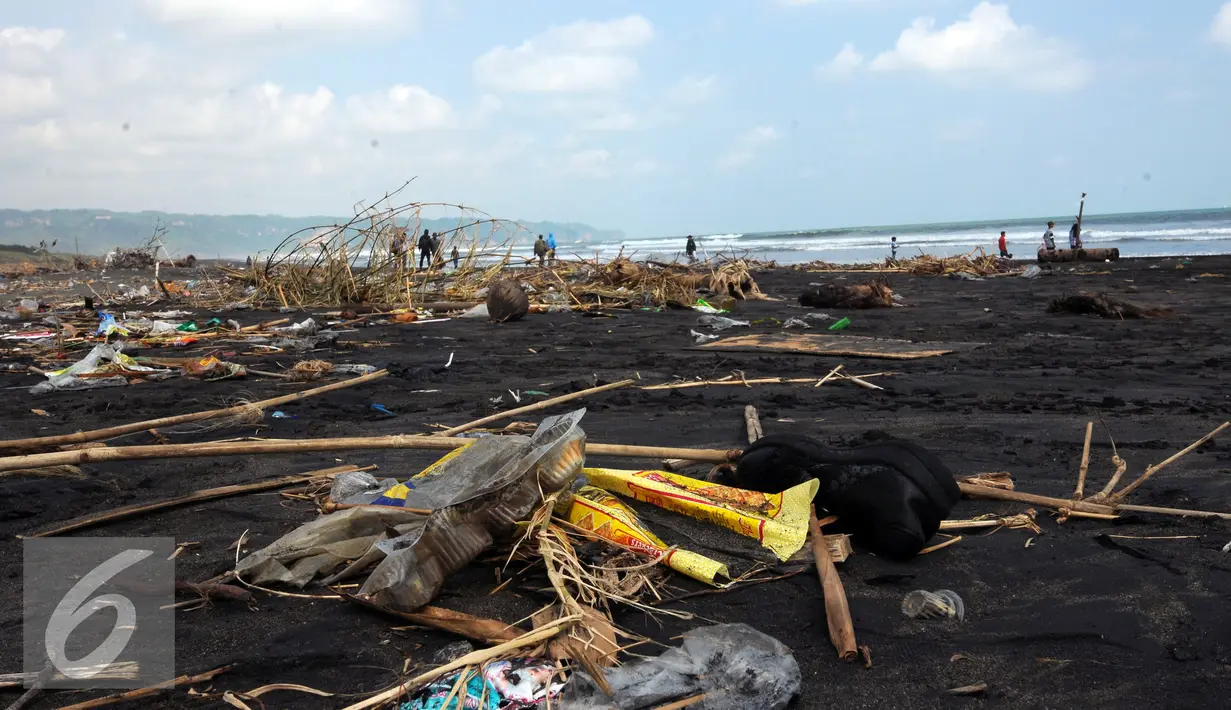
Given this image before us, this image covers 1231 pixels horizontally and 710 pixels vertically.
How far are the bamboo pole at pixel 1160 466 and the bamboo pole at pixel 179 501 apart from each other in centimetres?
324

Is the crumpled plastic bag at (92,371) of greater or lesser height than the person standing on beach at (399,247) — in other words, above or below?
below

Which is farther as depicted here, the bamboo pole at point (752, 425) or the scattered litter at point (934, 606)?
the bamboo pole at point (752, 425)

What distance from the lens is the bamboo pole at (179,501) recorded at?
3.01 metres

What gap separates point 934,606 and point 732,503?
2.45 feet

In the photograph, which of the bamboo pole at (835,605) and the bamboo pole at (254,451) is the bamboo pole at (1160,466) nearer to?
the bamboo pole at (835,605)

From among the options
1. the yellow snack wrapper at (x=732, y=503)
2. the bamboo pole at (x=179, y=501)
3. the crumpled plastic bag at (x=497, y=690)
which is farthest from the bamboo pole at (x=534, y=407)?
the crumpled plastic bag at (x=497, y=690)

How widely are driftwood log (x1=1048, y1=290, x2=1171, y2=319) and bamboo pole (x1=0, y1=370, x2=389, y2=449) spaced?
8712 millimetres

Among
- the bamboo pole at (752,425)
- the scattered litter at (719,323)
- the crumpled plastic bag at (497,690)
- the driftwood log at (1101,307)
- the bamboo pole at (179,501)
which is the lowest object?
the crumpled plastic bag at (497,690)

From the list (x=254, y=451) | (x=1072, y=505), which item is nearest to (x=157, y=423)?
(x=254, y=451)

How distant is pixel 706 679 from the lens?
1.90m

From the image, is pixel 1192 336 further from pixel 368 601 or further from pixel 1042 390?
pixel 368 601

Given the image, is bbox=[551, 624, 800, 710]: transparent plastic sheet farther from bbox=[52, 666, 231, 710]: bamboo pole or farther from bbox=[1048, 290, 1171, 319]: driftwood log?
bbox=[1048, 290, 1171, 319]: driftwood log

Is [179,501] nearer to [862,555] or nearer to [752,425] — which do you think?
[862,555]

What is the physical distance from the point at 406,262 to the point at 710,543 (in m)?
10.5
